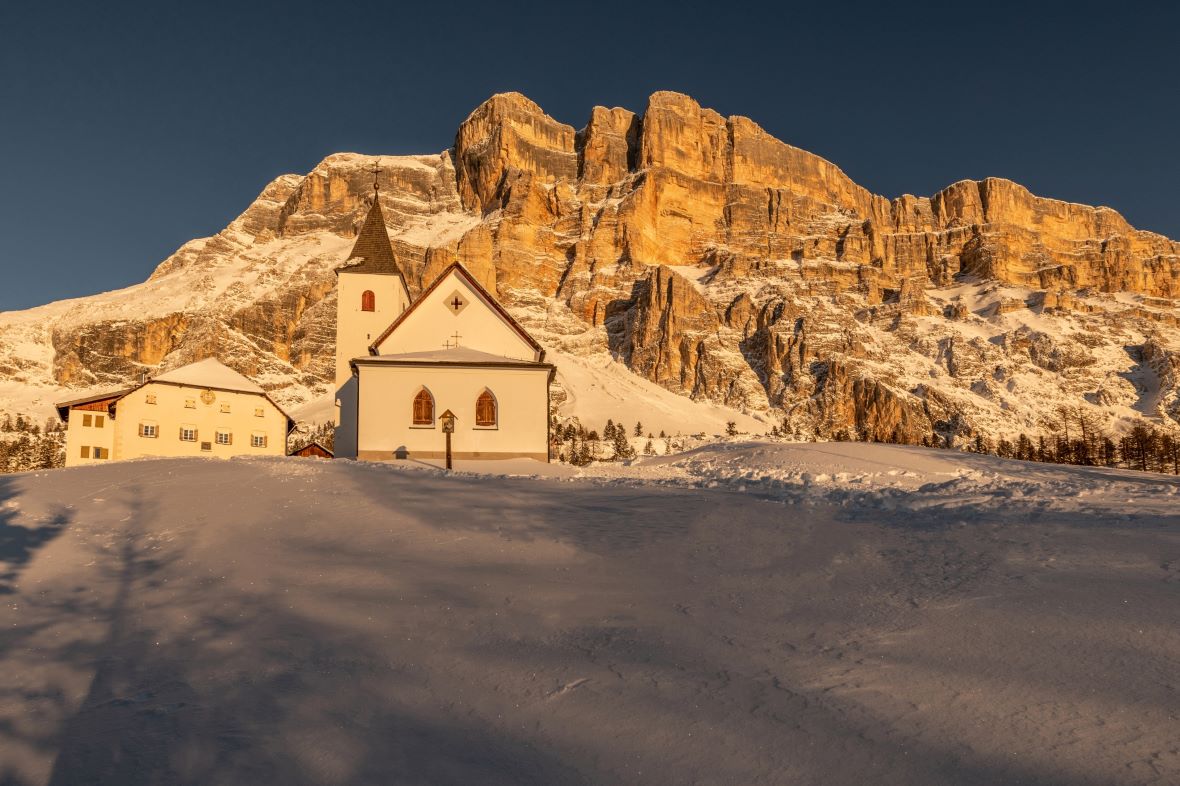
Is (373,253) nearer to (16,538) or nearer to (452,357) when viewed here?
(452,357)

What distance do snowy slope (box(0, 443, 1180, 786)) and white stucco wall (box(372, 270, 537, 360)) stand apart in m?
21.7

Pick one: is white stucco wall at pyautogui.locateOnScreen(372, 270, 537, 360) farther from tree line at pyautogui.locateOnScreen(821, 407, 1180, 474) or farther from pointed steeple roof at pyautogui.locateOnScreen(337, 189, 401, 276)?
tree line at pyautogui.locateOnScreen(821, 407, 1180, 474)

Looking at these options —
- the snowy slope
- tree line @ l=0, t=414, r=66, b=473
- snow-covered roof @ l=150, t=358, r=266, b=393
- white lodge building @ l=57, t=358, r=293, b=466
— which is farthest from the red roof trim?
white lodge building @ l=57, t=358, r=293, b=466

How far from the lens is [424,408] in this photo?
98.1 ft

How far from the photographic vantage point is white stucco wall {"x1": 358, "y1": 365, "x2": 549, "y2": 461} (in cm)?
2941

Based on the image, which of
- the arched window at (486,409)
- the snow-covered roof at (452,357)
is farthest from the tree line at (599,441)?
the arched window at (486,409)

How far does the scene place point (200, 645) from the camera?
6.62 m

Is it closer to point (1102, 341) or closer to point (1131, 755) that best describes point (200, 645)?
point (1131, 755)

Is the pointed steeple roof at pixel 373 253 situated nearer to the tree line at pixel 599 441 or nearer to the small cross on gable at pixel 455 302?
the small cross on gable at pixel 455 302

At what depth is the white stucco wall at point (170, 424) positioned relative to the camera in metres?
48.3

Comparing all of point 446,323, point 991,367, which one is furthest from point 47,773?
point 991,367

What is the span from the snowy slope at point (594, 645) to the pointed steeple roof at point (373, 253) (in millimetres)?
31797

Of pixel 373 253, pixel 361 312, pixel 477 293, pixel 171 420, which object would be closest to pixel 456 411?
pixel 477 293

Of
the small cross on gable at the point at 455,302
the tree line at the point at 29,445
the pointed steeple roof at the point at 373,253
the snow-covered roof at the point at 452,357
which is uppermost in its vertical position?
the pointed steeple roof at the point at 373,253
